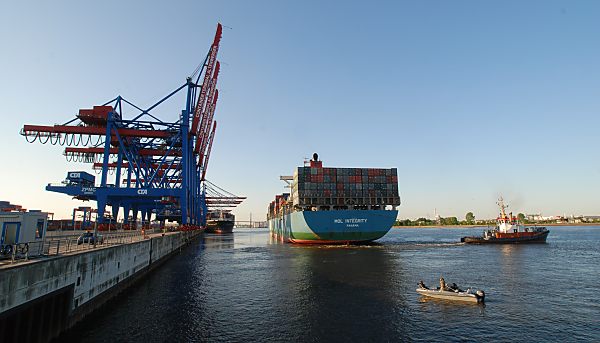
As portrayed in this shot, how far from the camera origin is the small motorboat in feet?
81.4

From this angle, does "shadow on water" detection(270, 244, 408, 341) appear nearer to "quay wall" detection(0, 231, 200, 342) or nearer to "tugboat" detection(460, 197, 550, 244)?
"quay wall" detection(0, 231, 200, 342)

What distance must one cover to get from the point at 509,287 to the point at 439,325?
14.7 metres

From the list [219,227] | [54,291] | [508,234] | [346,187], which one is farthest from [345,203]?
[219,227]

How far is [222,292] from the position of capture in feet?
95.2

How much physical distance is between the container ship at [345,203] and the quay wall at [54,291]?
43570 millimetres

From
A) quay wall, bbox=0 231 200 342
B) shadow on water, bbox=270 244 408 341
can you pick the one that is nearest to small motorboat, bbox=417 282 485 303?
shadow on water, bbox=270 244 408 341

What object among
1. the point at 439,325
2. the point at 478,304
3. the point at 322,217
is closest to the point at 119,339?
the point at 439,325

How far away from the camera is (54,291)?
16.5m

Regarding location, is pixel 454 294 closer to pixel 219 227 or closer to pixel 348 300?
pixel 348 300

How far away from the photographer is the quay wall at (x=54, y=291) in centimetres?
1355

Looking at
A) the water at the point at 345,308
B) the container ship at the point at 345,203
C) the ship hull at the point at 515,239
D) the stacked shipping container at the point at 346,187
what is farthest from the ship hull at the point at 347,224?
the ship hull at the point at 515,239

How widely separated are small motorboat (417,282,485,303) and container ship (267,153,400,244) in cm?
3882

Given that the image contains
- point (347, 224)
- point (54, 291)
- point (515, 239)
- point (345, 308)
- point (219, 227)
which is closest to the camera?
point (54, 291)

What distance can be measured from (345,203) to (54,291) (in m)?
56.6
